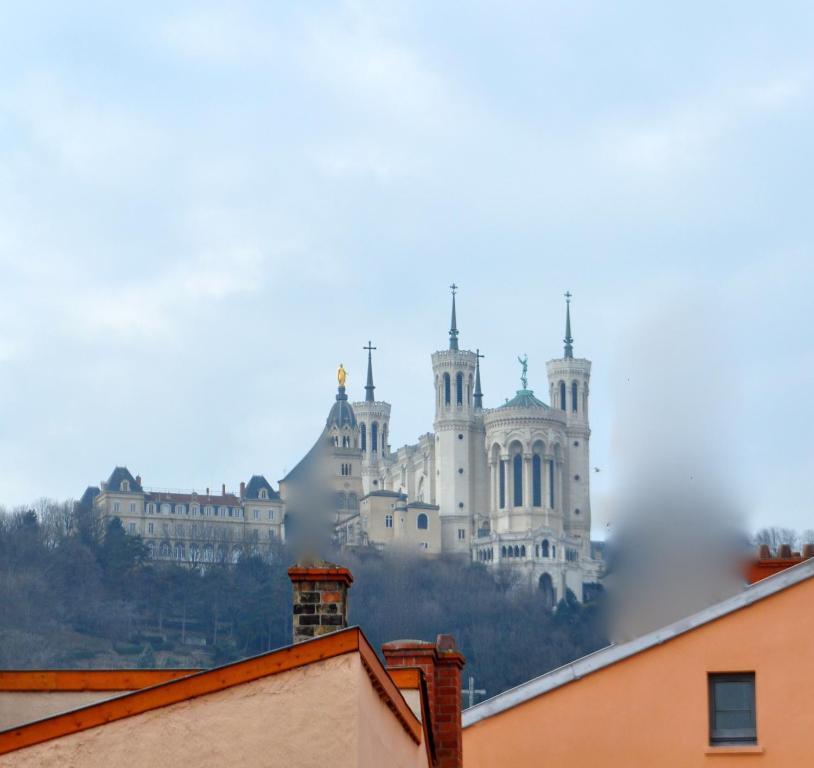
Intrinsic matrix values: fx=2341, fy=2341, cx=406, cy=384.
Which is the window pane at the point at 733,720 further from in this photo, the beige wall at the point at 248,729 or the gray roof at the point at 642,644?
the beige wall at the point at 248,729

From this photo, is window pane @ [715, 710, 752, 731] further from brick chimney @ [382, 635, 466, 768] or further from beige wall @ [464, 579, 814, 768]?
brick chimney @ [382, 635, 466, 768]

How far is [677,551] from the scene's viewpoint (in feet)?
67.5

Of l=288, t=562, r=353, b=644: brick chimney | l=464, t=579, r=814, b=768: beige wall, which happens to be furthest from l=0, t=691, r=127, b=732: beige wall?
l=464, t=579, r=814, b=768: beige wall

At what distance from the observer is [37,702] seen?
46.3ft

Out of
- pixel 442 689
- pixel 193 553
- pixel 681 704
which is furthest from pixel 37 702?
pixel 193 553

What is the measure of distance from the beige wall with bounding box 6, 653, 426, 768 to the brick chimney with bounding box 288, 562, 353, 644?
1.18 meters

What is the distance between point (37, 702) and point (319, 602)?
7.25ft

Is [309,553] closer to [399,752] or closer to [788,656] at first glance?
[399,752]

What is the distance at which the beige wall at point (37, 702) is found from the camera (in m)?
14.1

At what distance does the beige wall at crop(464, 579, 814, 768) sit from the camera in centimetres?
1494

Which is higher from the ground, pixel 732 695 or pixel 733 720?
pixel 732 695

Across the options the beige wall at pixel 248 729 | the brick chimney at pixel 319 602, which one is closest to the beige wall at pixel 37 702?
the brick chimney at pixel 319 602

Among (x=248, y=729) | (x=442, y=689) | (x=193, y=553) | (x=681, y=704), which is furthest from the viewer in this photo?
(x=193, y=553)

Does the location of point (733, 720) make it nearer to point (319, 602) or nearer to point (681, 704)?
point (681, 704)
